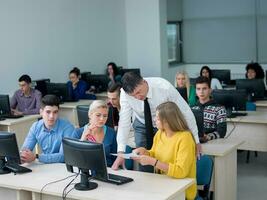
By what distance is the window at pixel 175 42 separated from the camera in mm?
11312

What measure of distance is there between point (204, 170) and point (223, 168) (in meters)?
0.63

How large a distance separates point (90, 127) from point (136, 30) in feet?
23.0

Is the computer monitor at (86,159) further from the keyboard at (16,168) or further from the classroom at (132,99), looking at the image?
the keyboard at (16,168)

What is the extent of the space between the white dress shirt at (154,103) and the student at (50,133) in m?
0.44

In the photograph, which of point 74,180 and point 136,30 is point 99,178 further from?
point 136,30

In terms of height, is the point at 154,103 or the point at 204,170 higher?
the point at 154,103

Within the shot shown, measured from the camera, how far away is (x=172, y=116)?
336cm

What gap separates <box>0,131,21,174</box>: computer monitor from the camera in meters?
3.57

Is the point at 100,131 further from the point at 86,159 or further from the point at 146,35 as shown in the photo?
the point at 146,35

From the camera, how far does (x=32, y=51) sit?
8156 mm

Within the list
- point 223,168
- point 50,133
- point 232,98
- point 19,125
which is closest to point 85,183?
point 50,133

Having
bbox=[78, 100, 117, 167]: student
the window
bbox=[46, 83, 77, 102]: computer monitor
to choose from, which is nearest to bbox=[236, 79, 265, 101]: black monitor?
bbox=[46, 83, 77, 102]: computer monitor

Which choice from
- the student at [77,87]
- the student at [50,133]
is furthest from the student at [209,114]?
the student at [77,87]

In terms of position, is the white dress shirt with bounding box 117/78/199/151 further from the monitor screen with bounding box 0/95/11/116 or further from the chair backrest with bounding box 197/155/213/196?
the monitor screen with bounding box 0/95/11/116
